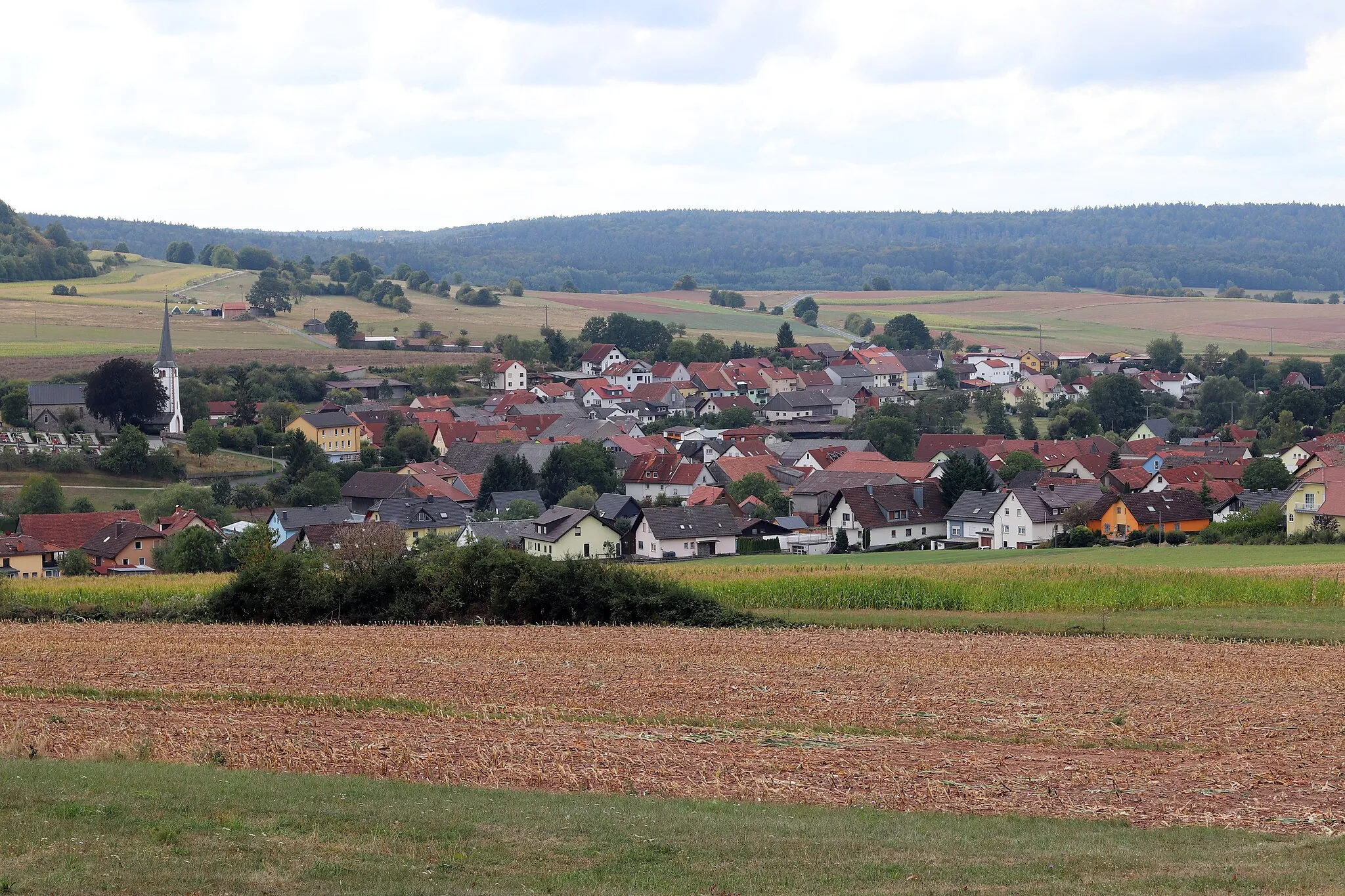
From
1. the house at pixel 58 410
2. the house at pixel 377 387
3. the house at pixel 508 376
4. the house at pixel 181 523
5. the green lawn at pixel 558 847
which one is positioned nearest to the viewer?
the green lawn at pixel 558 847

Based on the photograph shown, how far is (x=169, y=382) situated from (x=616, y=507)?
3361 cm

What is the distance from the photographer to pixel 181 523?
56.5 metres

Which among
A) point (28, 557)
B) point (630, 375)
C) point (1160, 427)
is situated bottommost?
point (28, 557)

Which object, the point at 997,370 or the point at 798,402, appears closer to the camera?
the point at 798,402

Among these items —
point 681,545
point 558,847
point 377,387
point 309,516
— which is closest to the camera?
point 558,847

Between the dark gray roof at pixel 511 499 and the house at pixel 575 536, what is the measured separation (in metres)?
7.88

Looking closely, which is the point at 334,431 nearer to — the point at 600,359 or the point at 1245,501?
the point at 600,359

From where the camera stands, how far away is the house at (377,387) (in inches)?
4097

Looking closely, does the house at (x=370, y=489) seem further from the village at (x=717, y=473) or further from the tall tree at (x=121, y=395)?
the tall tree at (x=121, y=395)

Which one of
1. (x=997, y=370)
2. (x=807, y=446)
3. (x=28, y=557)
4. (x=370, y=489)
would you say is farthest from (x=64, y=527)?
(x=997, y=370)

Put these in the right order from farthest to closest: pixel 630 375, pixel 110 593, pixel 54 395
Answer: pixel 630 375 → pixel 54 395 → pixel 110 593

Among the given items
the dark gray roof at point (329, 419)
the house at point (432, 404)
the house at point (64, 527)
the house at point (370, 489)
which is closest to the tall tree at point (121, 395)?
the dark gray roof at point (329, 419)

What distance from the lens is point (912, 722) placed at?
690 inches

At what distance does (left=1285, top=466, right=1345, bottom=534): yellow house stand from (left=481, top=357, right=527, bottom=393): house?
6837 cm
